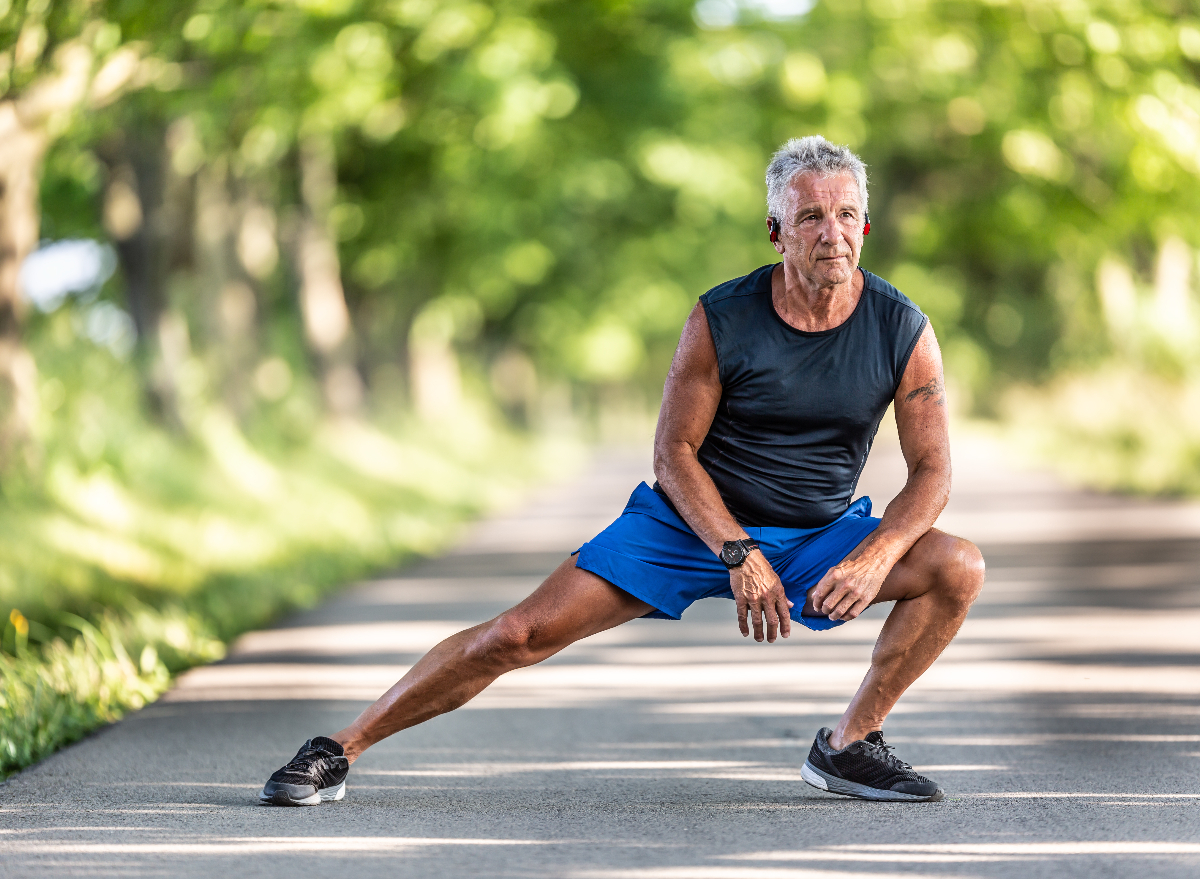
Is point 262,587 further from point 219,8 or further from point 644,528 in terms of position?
point 644,528

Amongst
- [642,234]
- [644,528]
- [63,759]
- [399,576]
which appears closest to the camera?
[644,528]

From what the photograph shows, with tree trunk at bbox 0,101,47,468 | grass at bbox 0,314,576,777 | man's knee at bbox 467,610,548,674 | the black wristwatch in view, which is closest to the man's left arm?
the black wristwatch

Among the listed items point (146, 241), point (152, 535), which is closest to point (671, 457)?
point (152, 535)

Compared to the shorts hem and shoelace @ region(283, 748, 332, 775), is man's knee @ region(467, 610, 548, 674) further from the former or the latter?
shoelace @ region(283, 748, 332, 775)

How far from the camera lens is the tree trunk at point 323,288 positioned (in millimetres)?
22703

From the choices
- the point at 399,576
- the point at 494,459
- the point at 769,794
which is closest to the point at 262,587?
the point at 399,576

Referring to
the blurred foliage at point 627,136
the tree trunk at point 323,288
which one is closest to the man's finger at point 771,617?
the blurred foliage at point 627,136

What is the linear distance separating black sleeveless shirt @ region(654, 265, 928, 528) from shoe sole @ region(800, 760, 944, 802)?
2.49ft

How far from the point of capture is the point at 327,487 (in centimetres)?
1803

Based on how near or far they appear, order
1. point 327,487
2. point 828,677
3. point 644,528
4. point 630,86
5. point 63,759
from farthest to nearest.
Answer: point 630,86
point 327,487
point 828,677
point 63,759
point 644,528

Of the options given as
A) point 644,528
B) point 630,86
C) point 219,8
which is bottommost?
point 644,528

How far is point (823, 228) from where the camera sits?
17.3 ft

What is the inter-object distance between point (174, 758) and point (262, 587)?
5129mm

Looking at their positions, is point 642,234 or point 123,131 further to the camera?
point 642,234
